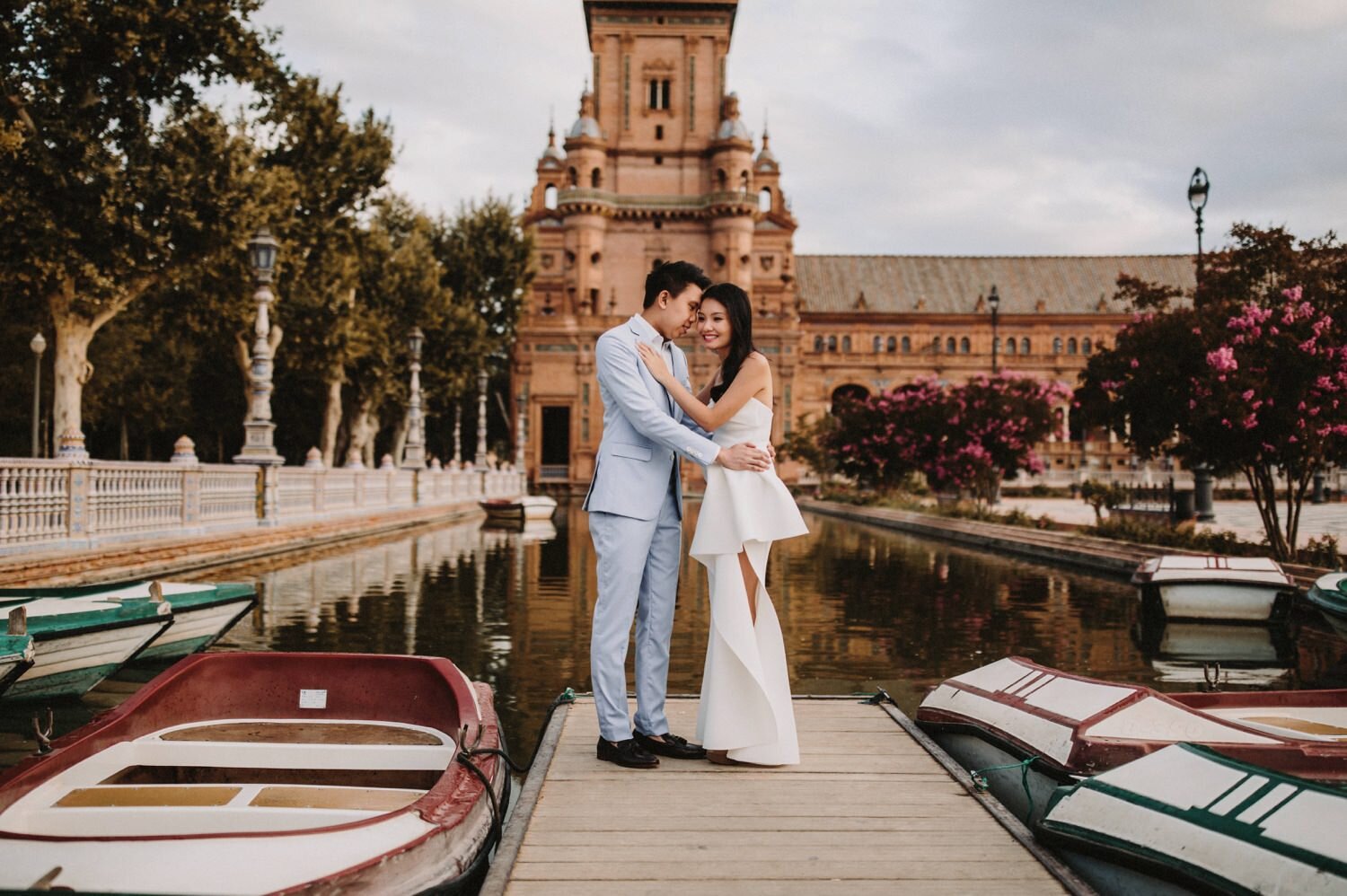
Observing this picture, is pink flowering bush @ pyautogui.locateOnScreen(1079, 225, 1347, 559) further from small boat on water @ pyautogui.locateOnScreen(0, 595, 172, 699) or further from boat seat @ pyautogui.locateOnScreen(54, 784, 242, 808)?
boat seat @ pyautogui.locateOnScreen(54, 784, 242, 808)

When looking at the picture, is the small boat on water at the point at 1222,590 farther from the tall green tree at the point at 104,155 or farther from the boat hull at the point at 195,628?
the tall green tree at the point at 104,155

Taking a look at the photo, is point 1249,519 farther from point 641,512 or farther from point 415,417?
point 641,512

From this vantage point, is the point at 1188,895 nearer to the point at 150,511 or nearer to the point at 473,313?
the point at 150,511

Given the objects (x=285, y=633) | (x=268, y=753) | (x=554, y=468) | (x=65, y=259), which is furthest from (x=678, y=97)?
(x=268, y=753)

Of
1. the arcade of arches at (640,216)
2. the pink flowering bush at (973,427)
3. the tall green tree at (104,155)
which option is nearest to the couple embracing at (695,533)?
the tall green tree at (104,155)

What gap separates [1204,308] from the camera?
54.9 ft

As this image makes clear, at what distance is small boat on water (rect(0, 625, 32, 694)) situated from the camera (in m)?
5.24

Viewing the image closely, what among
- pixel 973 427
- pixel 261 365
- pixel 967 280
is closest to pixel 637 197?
pixel 967 280

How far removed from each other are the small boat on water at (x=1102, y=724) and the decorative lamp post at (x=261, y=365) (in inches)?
652

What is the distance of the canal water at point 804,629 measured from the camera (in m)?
8.24

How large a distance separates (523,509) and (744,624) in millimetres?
24072

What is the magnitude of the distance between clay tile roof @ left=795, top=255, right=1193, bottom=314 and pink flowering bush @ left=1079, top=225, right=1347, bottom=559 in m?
62.1

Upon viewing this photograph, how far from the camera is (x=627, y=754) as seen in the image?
4621 mm

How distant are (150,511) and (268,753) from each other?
44.0 feet
